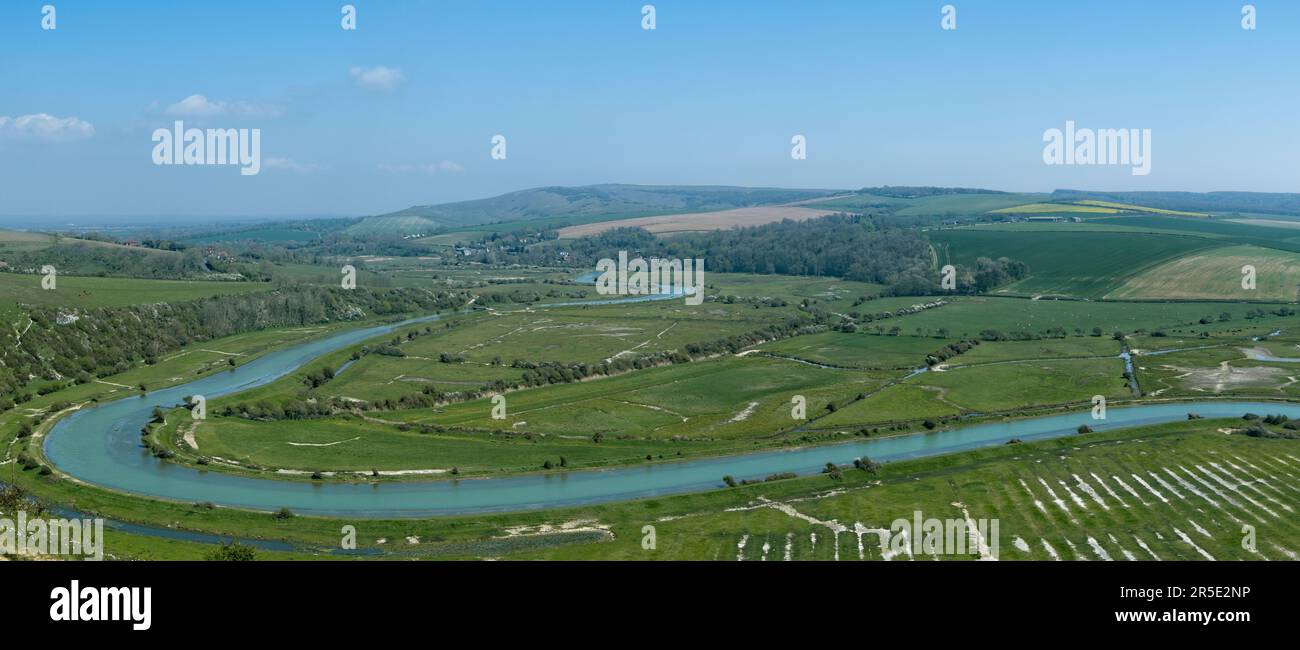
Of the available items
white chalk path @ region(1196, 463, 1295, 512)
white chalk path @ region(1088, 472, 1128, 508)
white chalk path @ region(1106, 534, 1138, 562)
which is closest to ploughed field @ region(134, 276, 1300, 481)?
white chalk path @ region(1088, 472, 1128, 508)

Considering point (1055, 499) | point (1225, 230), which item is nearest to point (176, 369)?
point (1055, 499)

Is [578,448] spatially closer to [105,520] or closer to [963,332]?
[105,520]

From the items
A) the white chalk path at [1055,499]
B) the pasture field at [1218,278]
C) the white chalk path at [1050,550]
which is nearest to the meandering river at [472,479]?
the white chalk path at [1055,499]

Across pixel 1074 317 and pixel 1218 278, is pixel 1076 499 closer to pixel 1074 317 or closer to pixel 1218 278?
pixel 1074 317

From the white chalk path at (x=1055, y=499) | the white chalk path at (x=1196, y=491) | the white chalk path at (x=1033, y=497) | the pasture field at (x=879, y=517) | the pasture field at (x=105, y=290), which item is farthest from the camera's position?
the pasture field at (x=105, y=290)

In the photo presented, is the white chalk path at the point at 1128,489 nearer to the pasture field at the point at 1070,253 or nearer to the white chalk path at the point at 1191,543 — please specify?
the white chalk path at the point at 1191,543
